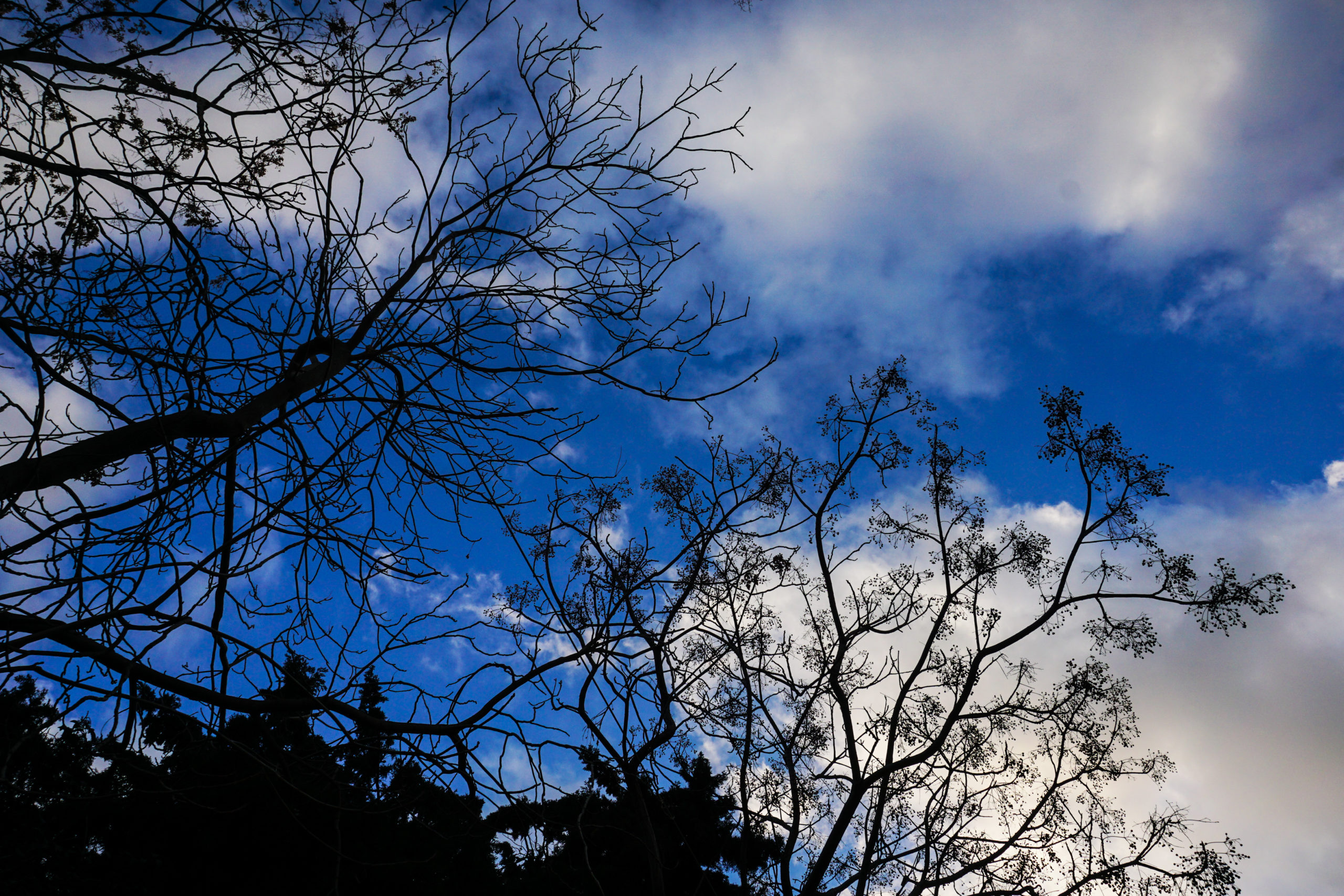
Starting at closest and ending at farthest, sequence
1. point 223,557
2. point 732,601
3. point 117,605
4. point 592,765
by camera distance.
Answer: point 117,605 → point 223,557 → point 592,765 → point 732,601

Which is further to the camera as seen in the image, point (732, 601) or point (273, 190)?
point (732, 601)

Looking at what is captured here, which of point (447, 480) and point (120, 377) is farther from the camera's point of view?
point (447, 480)

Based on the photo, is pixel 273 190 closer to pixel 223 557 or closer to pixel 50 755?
pixel 223 557

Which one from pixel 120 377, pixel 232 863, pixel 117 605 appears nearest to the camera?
pixel 117 605

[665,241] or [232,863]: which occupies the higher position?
[665,241]

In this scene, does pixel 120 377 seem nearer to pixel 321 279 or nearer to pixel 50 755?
pixel 321 279

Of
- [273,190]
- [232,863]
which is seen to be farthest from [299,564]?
[232,863]

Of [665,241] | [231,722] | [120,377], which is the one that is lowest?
[231,722]

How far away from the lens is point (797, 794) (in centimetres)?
911

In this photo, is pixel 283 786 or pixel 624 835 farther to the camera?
pixel 624 835

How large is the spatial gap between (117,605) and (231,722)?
842 millimetres

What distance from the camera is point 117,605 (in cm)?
229

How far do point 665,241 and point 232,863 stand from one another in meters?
14.7

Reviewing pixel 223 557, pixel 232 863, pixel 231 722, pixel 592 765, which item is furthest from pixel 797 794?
pixel 232 863
